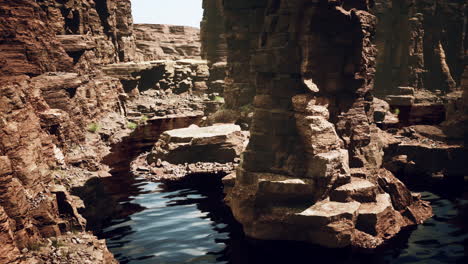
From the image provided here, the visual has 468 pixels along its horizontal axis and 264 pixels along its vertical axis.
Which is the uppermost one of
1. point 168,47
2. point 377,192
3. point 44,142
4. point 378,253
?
point 168,47

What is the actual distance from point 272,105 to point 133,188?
9.77m

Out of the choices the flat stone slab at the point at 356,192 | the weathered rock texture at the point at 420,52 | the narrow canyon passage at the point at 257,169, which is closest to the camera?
the narrow canyon passage at the point at 257,169

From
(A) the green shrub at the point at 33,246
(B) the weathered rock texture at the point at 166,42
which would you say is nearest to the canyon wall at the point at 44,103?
(A) the green shrub at the point at 33,246

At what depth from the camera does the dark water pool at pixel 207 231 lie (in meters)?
13.1

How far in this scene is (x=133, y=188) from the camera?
21016 mm

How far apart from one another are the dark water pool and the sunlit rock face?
62cm

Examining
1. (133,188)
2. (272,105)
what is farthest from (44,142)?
(272,105)

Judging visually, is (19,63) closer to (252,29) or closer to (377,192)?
(252,29)

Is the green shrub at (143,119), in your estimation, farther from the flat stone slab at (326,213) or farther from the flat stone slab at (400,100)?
the flat stone slab at (400,100)

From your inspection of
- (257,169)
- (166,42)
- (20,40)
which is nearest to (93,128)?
(20,40)

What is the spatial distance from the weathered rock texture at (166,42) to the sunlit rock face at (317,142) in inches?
2076

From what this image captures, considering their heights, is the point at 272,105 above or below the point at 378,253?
above

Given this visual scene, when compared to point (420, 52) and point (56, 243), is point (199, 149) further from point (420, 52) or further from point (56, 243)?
point (420, 52)

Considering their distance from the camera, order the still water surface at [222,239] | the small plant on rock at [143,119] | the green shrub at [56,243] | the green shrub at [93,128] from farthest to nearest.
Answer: the small plant on rock at [143,119] → the green shrub at [93,128] → the still water surface at [222,239] → the green shrub at [56,243]
